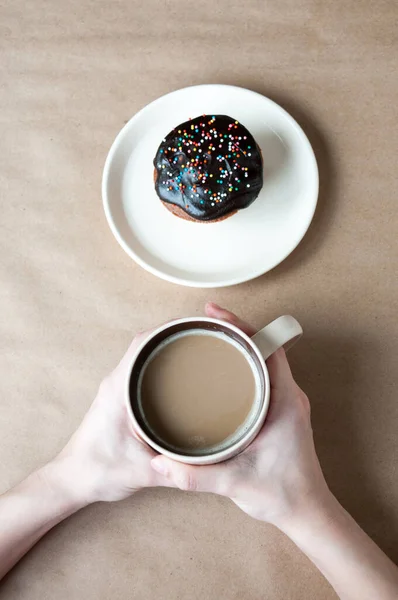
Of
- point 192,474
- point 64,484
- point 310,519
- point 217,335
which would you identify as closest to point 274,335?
point 217,335

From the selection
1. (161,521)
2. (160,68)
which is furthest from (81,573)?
(160,68)

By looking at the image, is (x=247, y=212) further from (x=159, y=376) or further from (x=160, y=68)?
(x=159, y=376)

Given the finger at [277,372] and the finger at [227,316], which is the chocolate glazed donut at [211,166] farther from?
the finger at [277,372]

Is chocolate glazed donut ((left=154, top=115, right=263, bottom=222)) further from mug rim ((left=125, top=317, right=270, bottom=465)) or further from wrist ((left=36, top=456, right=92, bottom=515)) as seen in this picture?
wrist ((left=36, top=456, right=92, bottom=515))

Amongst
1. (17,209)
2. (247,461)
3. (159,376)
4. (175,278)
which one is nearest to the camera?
(159,376)

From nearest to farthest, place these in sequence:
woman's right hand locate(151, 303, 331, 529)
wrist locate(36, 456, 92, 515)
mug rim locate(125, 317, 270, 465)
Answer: mug rim locate(125, 317, 270, 465), woman's right hand locate(151, 303, 331, 529), wrist locate(36, 456, 92, 515)

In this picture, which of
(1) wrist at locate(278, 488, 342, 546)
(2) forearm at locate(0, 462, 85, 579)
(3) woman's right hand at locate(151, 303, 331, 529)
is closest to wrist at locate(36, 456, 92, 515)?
(2) forearm at locate(0, 462, 85, 579)
